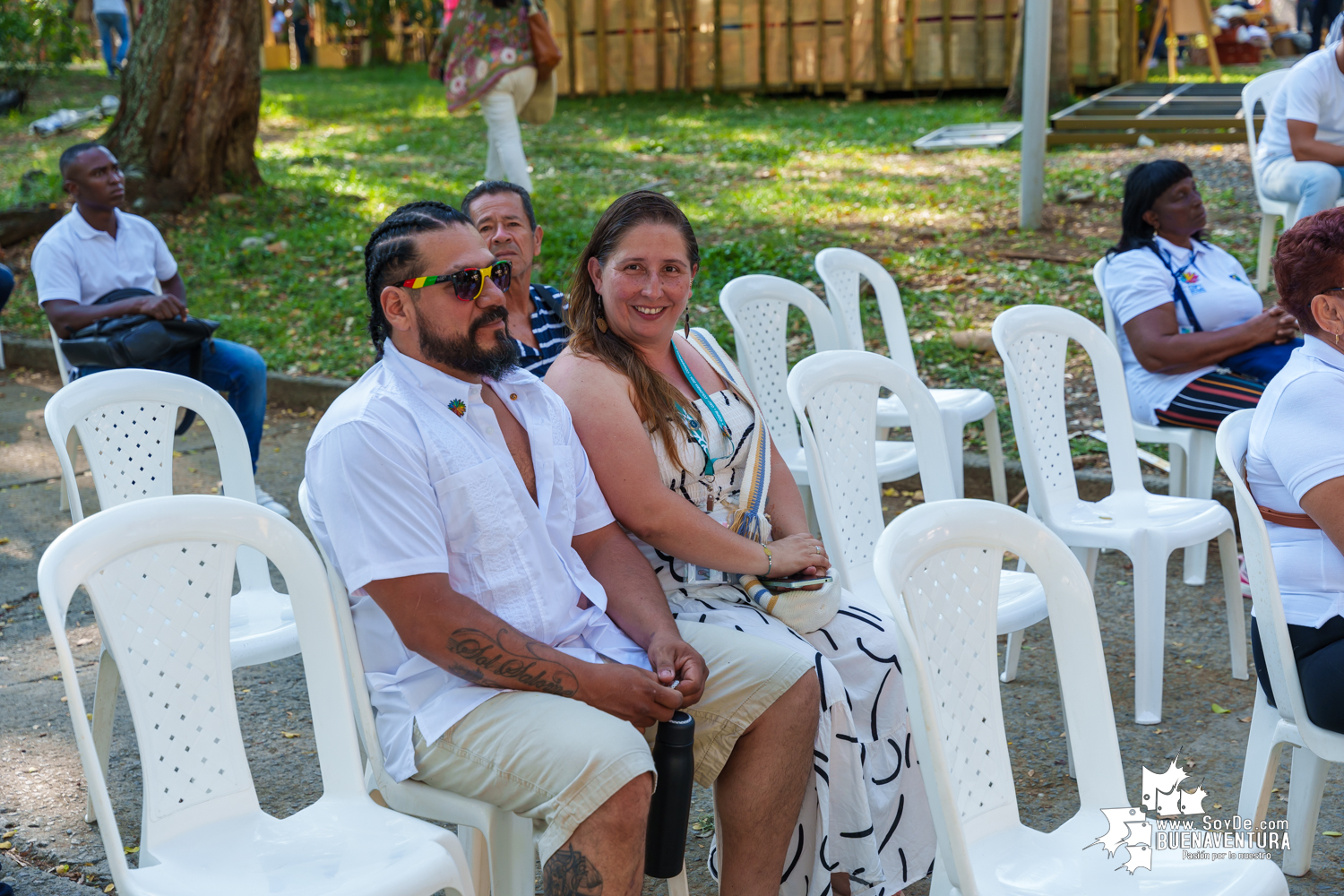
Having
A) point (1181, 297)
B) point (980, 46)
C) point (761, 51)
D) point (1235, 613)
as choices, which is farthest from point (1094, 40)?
point (1235, 613)

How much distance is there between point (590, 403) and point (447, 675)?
2.40ft

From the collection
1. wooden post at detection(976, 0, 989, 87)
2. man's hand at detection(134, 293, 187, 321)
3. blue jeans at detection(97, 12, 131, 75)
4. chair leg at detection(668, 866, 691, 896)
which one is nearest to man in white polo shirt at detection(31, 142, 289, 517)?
man's hand at detection(134, 293, 187, 321)

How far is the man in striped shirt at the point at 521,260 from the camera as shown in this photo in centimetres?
360

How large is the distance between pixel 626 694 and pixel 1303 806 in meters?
1.53

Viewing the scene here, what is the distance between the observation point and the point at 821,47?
16688 millimetres

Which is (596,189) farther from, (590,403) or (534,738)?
(534,738)

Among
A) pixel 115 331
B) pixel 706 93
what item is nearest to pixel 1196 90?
pixel 706 93

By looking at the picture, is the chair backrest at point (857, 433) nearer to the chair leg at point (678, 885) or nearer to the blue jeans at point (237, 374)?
the chair leg at point (678, 885)

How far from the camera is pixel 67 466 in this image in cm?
314

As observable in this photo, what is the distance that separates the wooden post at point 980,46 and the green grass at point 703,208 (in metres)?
0.70

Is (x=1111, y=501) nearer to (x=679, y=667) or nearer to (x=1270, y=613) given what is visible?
(x=1270, y=613)

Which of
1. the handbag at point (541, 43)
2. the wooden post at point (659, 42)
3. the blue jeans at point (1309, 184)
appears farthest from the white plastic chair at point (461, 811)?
the wooden post at point (659, 42)

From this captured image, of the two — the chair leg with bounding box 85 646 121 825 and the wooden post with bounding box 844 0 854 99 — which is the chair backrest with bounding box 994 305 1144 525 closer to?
the chair leg with bounding box 85 646 121 825

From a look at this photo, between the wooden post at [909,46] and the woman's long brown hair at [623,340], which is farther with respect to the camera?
the wooden post at [909,46]
